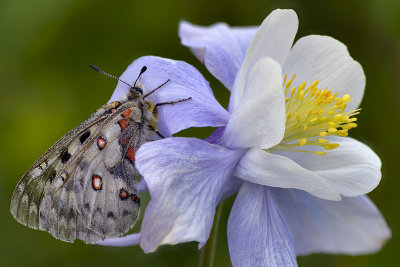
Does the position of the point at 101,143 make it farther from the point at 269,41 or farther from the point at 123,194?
the point at 269,41

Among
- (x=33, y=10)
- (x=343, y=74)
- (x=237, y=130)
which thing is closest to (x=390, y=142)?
(x=343, y=74)

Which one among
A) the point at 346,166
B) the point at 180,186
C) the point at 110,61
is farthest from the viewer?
the point at 110,61

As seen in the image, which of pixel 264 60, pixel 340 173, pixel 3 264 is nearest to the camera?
pixel 264 60

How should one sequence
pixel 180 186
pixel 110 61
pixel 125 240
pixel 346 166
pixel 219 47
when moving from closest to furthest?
pixel 180 186 → pixel 125 240 → pixel 346 166 → pixel 219 47 → pixel 110 61

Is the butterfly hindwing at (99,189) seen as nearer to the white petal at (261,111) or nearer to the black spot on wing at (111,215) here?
the black spot on wing at (111,215)

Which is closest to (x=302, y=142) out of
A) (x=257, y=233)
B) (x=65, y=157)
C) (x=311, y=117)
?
(x=311, y=117)

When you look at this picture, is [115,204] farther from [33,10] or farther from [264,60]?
[33,10]

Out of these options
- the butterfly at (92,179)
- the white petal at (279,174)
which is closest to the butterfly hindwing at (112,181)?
the butterfly at (92,179)
